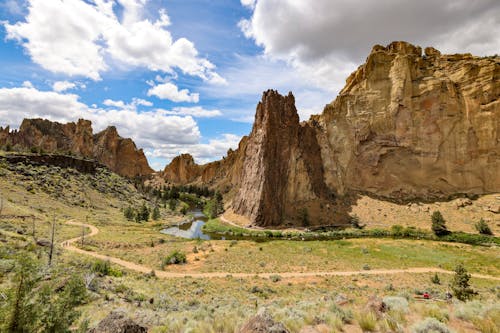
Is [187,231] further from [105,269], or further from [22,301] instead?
[22,301]

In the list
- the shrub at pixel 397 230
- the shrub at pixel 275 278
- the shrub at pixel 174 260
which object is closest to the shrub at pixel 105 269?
the shrub at pixel 174 260

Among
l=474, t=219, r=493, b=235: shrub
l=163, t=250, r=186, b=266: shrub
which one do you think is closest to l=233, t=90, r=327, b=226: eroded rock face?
l=474, t=219, r=493, b=235: shrub

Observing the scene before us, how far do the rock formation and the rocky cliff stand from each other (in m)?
101

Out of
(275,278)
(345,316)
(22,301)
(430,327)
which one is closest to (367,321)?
(345,316)

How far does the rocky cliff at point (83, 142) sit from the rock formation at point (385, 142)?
101m

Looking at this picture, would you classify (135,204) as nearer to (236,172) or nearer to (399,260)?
(236,172)

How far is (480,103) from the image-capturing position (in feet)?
208

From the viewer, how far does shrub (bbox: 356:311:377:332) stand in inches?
296

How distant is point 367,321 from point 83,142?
166m

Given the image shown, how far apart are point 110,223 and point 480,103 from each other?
86725 mm

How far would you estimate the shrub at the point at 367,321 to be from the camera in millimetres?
7516

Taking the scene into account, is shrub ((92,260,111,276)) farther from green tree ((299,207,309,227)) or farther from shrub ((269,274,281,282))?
green tree ((299,207,309,227))

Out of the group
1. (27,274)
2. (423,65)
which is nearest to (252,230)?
(27,274)

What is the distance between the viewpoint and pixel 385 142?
71.3 metres
